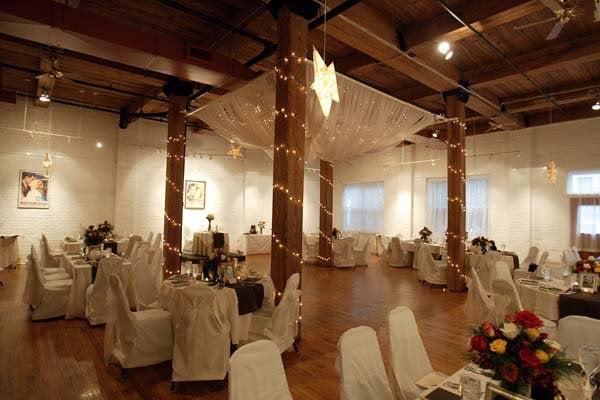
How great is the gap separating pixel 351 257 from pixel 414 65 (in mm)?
5743

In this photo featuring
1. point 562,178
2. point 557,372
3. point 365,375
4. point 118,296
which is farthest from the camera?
point 562,178

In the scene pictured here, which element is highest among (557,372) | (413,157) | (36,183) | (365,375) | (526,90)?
(526,90)

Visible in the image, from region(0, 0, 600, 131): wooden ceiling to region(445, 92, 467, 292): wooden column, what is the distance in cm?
53

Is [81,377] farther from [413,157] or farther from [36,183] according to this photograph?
[413,157]

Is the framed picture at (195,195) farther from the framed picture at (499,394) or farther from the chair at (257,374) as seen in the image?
the framed picture at (499,394)

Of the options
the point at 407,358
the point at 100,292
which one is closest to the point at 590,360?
the point at 407,358

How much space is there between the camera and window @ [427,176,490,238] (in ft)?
36.5

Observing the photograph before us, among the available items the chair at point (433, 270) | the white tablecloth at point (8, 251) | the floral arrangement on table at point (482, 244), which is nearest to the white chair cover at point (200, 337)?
the chair at point (433, 270)

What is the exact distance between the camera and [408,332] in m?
2.41

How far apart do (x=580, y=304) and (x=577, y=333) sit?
1717 millimetres

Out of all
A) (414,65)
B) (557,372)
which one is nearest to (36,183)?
(414,65)

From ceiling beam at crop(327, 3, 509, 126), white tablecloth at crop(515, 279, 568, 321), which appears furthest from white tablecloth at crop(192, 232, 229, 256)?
white tablecloth at crop(515, 279, 568, 321)

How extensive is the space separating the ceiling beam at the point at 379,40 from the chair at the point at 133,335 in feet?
13.8

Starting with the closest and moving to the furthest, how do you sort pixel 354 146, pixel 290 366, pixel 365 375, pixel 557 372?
pixel 557 372, pixel 365 375, pixel 290 366, pixel 354 146
